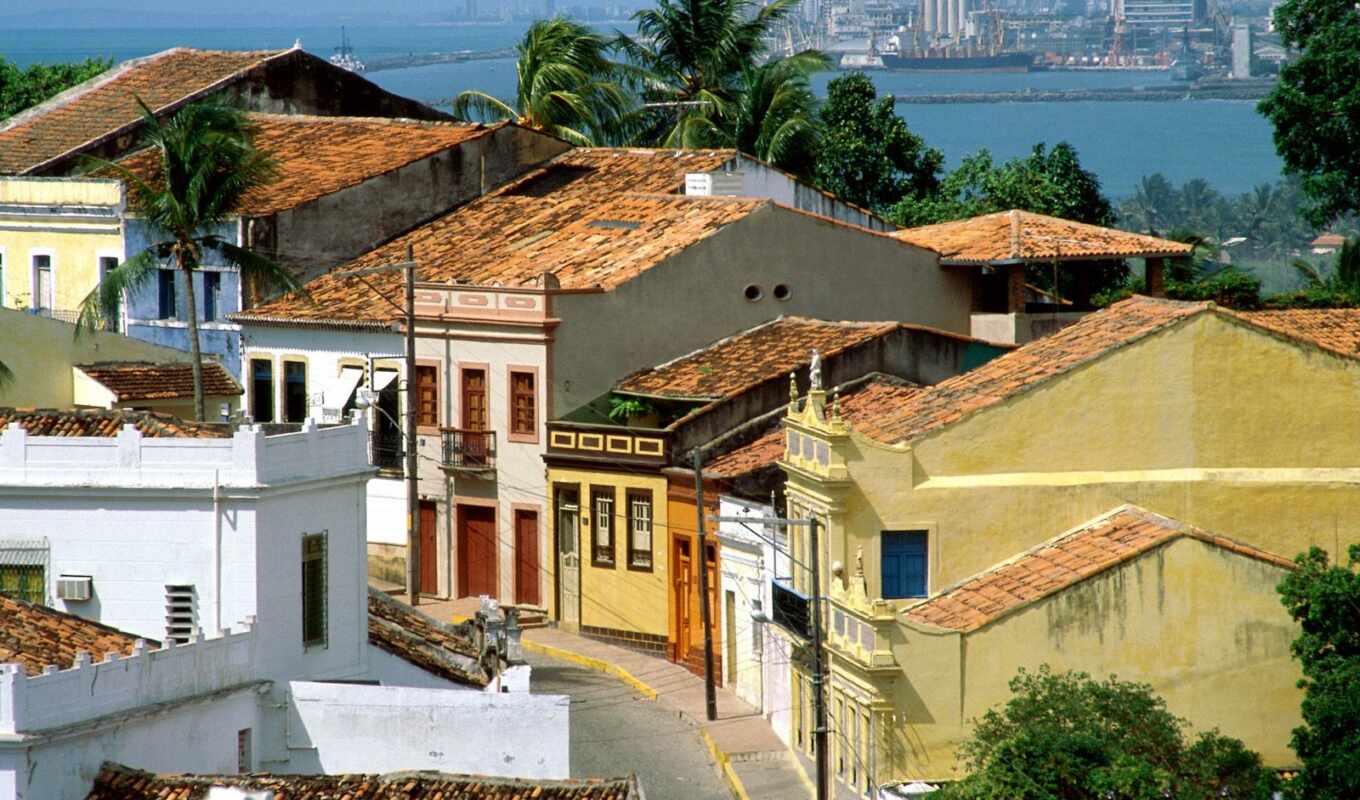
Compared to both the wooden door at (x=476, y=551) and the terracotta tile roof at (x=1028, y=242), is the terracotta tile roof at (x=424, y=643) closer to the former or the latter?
the wooden door at (x=476, y=551)

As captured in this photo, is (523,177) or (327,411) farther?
(523,177)

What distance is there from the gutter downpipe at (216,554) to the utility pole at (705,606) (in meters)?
11.3

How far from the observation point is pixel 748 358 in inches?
2442

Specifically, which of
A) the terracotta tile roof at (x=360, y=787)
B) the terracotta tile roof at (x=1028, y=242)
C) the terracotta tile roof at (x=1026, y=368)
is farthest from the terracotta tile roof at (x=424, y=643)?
the terracotta tile roof at (x=1028, y=242)

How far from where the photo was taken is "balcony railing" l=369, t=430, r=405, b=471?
65231mm

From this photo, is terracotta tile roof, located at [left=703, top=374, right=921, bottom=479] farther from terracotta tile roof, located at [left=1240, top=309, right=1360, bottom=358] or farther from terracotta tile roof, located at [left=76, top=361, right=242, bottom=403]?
terracotta tile roof, located at [left=76, top=361, right=242, bottom=403]

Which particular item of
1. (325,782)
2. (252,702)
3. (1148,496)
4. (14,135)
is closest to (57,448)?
(252,702)

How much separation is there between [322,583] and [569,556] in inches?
632

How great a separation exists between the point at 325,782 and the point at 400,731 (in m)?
3.49

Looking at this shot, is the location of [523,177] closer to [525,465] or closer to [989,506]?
[525,465]

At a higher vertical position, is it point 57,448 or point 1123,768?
point 57,448

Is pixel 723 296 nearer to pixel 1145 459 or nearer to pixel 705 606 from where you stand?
pixel 705 606

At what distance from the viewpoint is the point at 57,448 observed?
45.8 metres

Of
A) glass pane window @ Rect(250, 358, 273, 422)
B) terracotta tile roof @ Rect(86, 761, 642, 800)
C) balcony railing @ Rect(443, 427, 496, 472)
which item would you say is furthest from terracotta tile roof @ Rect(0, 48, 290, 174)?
terracotta tile roof @ Rect(86, 761, 642, 800)
